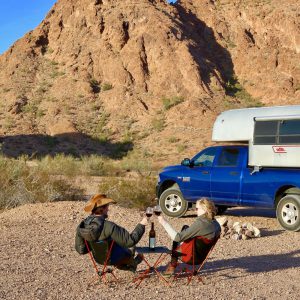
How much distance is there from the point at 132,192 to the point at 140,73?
33085 millimetres

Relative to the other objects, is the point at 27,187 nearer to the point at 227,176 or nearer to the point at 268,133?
the point at 227,176

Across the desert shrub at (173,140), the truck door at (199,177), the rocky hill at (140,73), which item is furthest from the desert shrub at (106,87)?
the truck door at (199,177)

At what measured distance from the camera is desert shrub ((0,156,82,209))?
13453 mm

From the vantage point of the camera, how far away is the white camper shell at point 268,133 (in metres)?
11.7

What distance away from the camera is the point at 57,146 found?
135 feet

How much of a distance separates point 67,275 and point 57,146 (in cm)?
3423

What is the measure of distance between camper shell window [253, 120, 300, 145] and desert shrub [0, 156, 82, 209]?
5.44 metres

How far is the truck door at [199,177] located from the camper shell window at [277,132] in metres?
1.06

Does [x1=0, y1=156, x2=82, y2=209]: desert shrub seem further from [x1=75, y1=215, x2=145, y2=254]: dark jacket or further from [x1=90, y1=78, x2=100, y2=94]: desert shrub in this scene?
[x1=90, y1=78, x2=100, y2=94]: desert shrub

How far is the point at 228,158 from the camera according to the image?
41.2 feet

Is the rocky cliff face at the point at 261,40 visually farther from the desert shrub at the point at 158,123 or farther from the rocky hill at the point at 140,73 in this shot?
the desert shrub at the point at 158,123

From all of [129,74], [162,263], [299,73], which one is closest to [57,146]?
[129,74]

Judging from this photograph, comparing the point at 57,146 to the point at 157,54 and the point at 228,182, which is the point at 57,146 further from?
the point at 228,182

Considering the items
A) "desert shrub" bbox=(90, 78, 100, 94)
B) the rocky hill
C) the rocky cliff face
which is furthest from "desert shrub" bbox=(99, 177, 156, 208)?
the rocky cliff face
